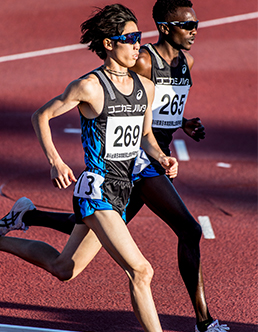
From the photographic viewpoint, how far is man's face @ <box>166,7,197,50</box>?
3.71 meters

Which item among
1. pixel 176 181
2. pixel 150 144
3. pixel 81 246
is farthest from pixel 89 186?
pixel 176 181

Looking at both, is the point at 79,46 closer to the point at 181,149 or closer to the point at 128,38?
the point at 181,149

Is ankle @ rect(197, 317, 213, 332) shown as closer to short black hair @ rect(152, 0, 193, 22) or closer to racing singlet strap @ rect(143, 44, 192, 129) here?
racing singlet strap @ rect(143, 44, 192, 129)

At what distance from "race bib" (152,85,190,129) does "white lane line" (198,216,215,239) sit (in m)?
1.64

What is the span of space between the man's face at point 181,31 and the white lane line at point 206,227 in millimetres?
2061

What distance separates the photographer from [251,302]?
Result: 3824 millimetres

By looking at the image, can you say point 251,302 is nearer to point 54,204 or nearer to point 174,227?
point 174,227

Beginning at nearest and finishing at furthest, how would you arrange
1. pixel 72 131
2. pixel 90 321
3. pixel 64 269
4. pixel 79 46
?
pixel 64 269, pixel 90 321, pixel 72 131, pixel 79 46

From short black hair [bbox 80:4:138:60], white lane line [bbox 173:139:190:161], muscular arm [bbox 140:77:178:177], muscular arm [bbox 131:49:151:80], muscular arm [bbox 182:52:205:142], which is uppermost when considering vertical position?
short black hair [bbox 80:4:138:60]

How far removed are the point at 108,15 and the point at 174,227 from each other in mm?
1436

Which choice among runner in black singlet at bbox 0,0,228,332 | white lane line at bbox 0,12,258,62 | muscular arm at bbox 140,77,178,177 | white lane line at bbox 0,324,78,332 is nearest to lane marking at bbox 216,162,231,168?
runner in black singlet at bbox 0,0,228,332

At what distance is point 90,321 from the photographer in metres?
3.52

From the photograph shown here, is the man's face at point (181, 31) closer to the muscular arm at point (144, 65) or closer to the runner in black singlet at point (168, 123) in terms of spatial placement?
the runner in black singlet at point (168, 123)

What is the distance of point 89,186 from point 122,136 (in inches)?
14.5
